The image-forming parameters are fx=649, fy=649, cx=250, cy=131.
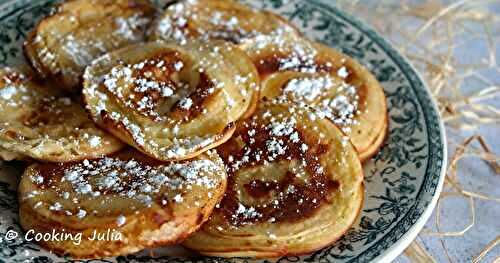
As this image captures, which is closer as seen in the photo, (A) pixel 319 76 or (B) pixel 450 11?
(A) pixel 319 76

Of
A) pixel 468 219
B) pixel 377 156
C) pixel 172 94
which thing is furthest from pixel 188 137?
pixel 468 219

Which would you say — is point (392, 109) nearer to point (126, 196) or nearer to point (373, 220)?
point (373, 220)

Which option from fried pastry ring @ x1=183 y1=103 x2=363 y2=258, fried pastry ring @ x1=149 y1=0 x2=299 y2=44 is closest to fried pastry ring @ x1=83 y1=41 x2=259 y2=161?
fried pastry ring @ x1=183 y1=103 x2=363 y2=258

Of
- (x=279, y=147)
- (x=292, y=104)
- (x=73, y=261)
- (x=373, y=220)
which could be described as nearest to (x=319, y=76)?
(x=292, y=104)

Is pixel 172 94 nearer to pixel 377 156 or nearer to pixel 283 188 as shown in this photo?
pixel 283 188

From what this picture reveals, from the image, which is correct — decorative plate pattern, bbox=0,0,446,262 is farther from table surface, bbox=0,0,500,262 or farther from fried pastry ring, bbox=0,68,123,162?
table surface, bbox=0,0,500,262

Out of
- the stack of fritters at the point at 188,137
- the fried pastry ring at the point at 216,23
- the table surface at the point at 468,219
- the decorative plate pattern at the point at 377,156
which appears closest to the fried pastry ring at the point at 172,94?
the stack of fritters at the point at 188,137
